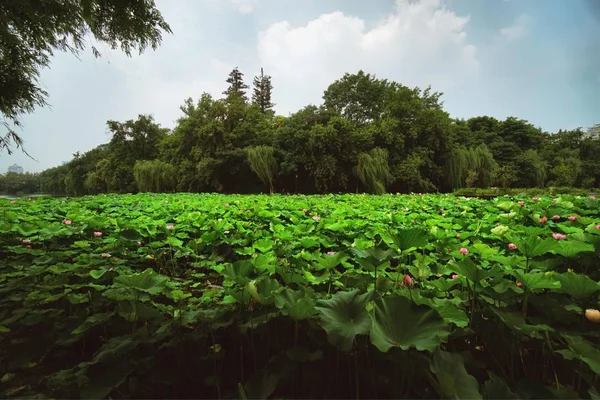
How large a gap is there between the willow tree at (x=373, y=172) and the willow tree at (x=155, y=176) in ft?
36.5

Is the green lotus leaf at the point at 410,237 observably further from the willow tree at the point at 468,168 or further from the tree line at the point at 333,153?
the willow tree at the point at 468,168

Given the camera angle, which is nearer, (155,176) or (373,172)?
(373,172)

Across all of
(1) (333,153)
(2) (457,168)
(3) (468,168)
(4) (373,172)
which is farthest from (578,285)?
(3) (468,168)

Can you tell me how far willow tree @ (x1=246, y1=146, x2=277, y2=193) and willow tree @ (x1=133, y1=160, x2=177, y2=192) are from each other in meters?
5.34

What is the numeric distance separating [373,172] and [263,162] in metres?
5.82

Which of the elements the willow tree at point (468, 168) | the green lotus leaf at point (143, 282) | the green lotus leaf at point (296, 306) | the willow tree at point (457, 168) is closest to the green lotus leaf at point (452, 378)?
the green lotus leaf at point (296, 306)

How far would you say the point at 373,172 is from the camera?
14578mm

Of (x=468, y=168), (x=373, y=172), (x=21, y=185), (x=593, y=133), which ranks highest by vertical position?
(x=593, y=133)

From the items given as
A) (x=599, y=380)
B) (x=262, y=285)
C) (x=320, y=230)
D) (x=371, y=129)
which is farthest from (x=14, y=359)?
(x=371, y=129)

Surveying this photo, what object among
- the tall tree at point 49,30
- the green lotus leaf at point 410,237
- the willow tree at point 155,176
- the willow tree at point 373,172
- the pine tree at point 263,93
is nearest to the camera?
the green lotus leaf at point 410,237

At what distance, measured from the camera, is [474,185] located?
17.2m

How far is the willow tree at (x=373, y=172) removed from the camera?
1456 cm

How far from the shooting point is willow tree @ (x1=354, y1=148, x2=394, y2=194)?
14562 mm

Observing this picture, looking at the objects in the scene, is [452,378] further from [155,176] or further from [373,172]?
[155,176]
